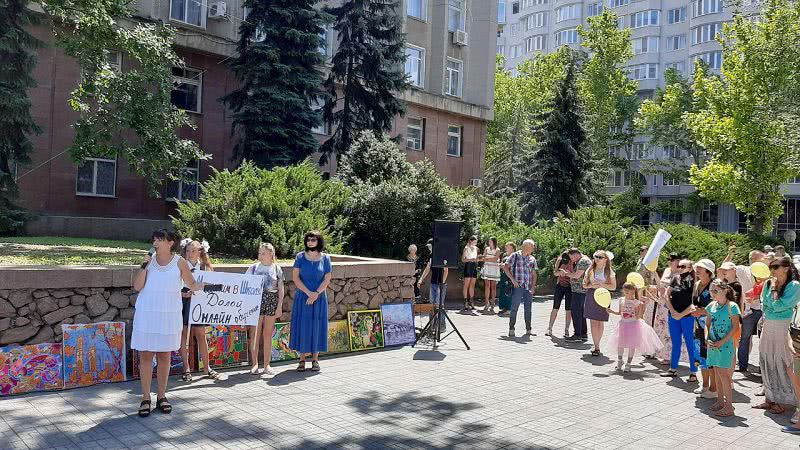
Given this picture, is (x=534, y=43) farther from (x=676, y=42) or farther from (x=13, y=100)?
(x=13, y=100)

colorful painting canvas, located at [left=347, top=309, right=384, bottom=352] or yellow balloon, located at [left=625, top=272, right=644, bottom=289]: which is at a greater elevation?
yellow balloon, located at [left=625, top=272, right=644, bottom=289]

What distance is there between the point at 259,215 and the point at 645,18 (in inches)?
2615

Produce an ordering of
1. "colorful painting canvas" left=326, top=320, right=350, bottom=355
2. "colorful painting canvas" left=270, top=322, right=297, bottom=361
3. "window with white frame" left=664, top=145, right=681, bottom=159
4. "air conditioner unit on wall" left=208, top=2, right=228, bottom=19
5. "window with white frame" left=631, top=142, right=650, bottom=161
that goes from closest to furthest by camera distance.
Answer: "colorful painting canvas" left=270, top=322, right=297, bottom=361
"colorful painting canvas" left=326, top=320, right=350, bottom=355
"air conditioner unit on wall" left=208, top=2, right=228, bottom=19
"window with white frame" left=664, top=145, right=681, bottom=159
"window with white frame" left=631, top=142, right=650, bottom=161

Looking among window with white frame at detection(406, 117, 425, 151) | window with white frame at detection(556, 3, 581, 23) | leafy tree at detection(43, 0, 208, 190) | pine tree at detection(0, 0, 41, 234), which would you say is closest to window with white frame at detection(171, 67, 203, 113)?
pine tree at detection(0, 0, 41, 234)

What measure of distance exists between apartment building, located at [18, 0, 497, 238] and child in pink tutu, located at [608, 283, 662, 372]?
32.8 feet

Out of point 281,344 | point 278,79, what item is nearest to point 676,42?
point 278,79

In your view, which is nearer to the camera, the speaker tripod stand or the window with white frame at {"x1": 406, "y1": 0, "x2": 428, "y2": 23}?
the speaker tripod stand

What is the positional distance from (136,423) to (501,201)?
18487mm

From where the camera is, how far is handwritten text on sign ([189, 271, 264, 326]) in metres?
9.25

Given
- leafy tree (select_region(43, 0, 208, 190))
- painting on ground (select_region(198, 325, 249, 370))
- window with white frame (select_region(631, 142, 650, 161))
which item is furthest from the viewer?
window with white frame (select_region(631, 142, 650, 161))

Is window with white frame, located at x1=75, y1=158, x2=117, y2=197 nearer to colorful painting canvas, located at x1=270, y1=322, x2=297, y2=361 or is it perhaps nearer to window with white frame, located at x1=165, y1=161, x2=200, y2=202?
window with white frame, located at x1=165, y1=161, x2=200, y2=202

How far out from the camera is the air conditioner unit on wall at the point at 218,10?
86.7ft

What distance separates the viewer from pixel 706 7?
64438 millimetres

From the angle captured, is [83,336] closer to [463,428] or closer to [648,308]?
[463,428]
